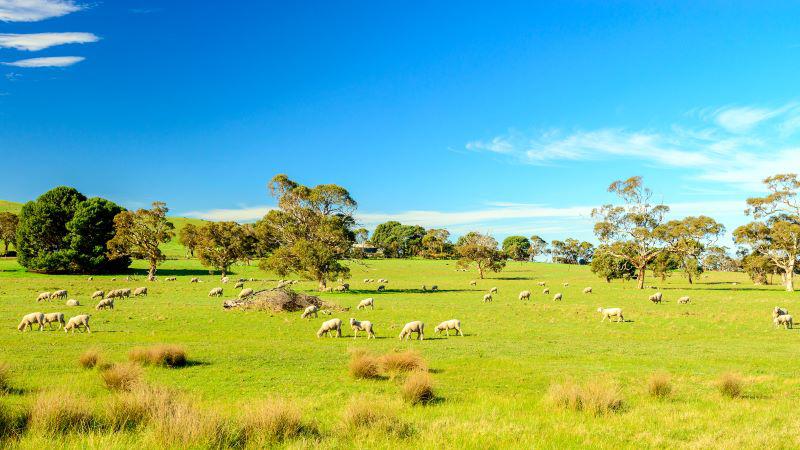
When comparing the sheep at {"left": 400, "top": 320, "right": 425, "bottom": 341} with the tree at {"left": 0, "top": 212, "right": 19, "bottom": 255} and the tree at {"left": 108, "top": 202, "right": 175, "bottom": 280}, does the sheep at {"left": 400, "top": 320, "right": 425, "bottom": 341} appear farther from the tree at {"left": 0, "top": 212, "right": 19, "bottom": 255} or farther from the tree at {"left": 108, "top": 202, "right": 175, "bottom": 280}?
the tree at {"left": 0, "top": 212, "right": 19, "bottom": 255}

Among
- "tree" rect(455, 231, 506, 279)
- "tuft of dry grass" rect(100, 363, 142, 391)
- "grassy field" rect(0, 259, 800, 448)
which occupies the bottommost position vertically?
"grassy field" rect(0, 259, 800, 448)

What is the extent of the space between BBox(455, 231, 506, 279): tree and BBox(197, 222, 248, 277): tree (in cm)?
4347

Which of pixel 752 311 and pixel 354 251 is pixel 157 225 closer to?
Answer: pixel 354 251

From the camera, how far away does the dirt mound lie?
37.8 metres

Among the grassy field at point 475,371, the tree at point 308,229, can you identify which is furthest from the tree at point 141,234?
the grassy field at point 475,371

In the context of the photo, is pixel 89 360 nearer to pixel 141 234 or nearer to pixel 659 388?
pixel 659 388

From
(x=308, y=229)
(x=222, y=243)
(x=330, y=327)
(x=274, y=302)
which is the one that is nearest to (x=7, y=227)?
(x=222, y=243)

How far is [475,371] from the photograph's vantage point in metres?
18.2

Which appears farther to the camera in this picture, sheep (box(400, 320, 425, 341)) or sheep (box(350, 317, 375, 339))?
sheep (box(350, 317, 375, 339))

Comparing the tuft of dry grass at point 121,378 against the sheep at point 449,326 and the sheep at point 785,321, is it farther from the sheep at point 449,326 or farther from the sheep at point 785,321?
the sheep at point 785,321

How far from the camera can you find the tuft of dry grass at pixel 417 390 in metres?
13.4

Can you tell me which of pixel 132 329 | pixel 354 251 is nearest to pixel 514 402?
pixel 132 329

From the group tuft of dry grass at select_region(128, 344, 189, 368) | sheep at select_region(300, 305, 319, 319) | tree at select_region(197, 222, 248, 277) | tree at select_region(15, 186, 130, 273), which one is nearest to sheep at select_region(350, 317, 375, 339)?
sheep at select_region(300, 305, 319, 319)

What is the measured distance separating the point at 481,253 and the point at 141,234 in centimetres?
6268
